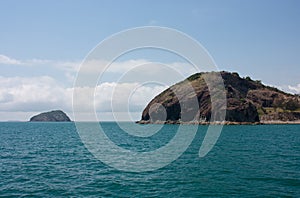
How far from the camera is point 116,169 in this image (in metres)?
43.2

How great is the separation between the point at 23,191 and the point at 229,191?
843 inches

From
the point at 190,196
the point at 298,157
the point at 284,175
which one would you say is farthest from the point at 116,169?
the point at 298,157

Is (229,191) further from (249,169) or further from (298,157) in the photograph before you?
(298,157)

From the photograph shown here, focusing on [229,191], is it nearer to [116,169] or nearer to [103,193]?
[103,193]

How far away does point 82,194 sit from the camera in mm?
29703

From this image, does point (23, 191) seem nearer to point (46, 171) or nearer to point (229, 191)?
point (46, 171)

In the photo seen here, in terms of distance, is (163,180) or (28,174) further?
(28,174)

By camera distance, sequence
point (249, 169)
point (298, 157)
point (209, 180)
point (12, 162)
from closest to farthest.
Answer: point (209, 180)
point (249, 169)
point (12, 162)
point (298, 157)

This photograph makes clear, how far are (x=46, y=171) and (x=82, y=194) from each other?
13.8 meters

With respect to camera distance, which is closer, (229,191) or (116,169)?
(229,191)

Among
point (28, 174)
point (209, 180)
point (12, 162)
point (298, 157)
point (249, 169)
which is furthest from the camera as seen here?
point (298, 157)

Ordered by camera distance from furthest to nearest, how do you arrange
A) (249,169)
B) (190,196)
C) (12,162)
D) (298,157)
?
(298,157)
(12,162)
(249,169)
(190,196)

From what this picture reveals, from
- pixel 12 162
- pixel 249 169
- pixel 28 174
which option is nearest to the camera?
pixel 28 174

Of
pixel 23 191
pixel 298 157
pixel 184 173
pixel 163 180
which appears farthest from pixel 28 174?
pixel 298 157
